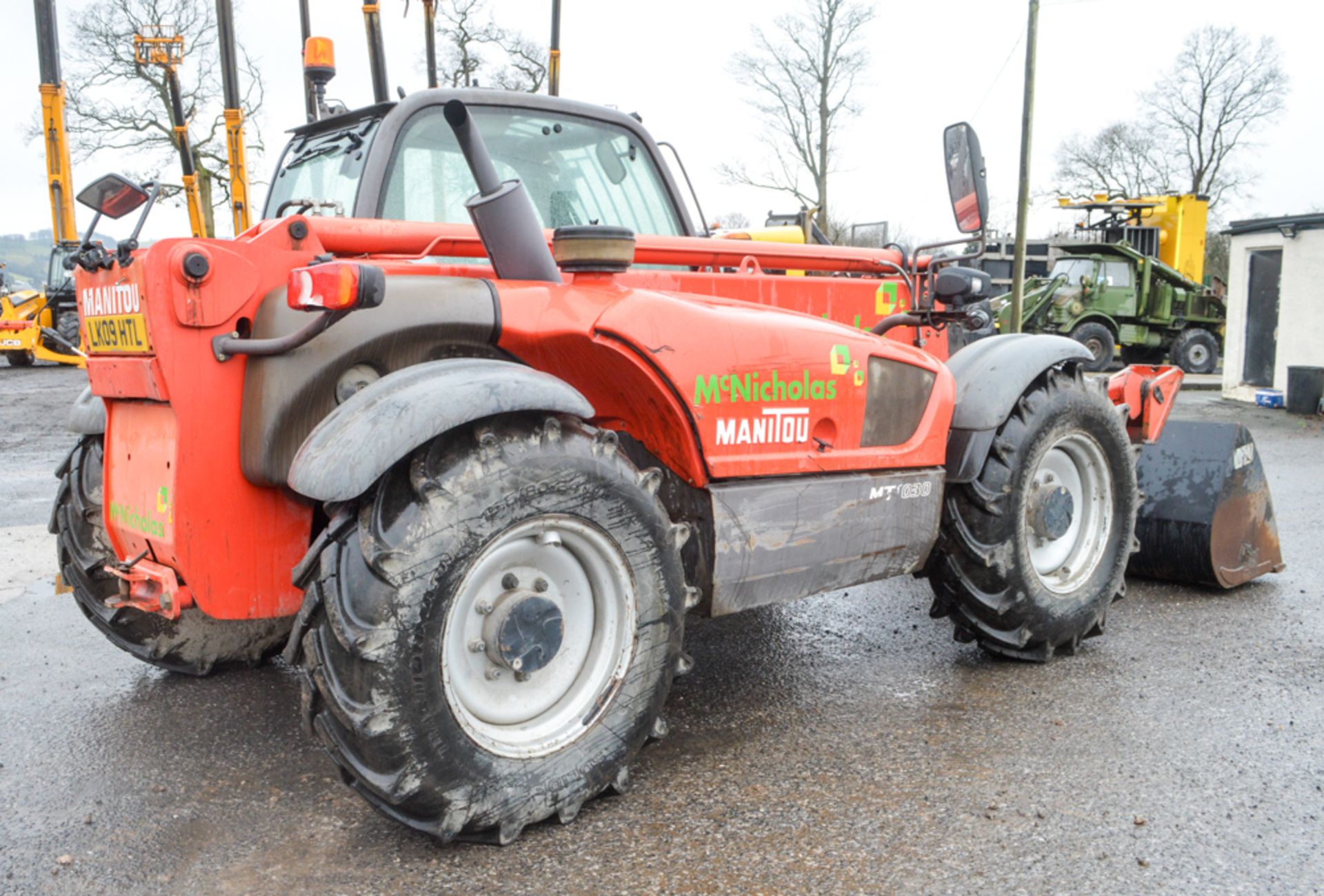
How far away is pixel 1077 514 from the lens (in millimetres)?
4277

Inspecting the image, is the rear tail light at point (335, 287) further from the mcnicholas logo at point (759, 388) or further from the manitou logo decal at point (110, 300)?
the mcnicholas logo at point (759, 388)

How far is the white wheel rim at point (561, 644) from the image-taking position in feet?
8.62

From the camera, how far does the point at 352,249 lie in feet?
9.89

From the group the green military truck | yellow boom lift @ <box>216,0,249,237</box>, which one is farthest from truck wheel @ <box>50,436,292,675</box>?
the green military truck

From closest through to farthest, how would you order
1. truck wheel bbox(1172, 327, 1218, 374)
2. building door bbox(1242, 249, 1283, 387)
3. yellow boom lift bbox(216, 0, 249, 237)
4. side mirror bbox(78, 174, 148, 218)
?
side mirror bbox(78, 174, 148, 218) < yellow boom lift bbox(216, 0, 249, 237) < building door bbox(1242, 249, 1283, 387) < truck wheel bbox(1172, 327, 1218, 374)

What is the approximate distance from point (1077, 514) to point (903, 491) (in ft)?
3.71

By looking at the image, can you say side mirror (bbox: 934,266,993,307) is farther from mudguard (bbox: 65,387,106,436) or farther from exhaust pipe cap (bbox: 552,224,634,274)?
mudguard (bbox: 65,387,106,436)

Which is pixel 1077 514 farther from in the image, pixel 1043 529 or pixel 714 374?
pixel 714 374

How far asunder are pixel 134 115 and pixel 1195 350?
25933 mm

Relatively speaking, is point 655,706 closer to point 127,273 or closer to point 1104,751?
point 1104,751

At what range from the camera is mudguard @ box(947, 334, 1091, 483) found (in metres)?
3.75

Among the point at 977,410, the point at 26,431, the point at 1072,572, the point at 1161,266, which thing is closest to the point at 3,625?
the point at 977,410

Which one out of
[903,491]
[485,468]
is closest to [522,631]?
[485,468]

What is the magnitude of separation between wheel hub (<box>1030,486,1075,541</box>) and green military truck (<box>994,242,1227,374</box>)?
1718 centimetres
